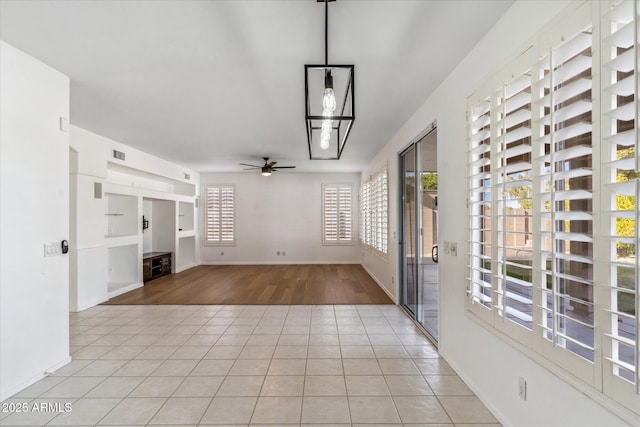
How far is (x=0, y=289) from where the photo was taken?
88.7 inches

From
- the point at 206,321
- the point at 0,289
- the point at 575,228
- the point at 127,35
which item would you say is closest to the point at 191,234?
the point at 206,321

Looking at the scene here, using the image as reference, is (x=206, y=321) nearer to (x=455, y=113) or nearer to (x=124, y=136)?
(x=124, y=136)

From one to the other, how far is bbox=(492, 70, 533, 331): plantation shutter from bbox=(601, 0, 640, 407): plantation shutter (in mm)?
453

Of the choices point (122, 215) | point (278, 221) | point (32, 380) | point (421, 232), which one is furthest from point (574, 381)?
point (278, 221)

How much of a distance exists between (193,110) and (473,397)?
4.06 m

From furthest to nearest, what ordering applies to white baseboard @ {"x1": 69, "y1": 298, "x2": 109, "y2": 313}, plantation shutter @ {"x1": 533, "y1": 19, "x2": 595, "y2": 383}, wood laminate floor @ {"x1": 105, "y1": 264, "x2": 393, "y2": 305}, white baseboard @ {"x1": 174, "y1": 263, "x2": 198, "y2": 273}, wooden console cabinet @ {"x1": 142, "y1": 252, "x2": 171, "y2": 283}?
white baseboard @ {"x1": 174, "y1": 263, "x2": 198, "y2": 273}
wooden console cabinet @ {"x1": 142, "y1": 252, "x2": 171, "y2": 283}
wood laminate floor @ {"x1": 105, "y1": 264, "x2": 393, "y2": 305}
white baseboard @ {"x1": 69, "y1": 298, "x2": 109, "y2": 313}
plantation shutter @ {"x1": 533, "y1": 19, "x2": 595, "y2": 383}

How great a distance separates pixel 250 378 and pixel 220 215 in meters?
6.65

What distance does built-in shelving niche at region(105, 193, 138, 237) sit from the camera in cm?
578

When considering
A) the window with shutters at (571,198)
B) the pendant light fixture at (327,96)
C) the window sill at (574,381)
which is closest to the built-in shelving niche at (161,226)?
the pendant light fixture at (327,96)

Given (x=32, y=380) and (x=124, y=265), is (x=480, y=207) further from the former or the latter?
(x=124, y=265)

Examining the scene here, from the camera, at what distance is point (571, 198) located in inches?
55.6

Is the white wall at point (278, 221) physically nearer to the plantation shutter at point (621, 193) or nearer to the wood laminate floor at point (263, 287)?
the wood laminate floor at point (263, 287)

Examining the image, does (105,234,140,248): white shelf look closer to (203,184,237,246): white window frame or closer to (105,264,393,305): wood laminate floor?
(105,264,393,305): wood laminate floor

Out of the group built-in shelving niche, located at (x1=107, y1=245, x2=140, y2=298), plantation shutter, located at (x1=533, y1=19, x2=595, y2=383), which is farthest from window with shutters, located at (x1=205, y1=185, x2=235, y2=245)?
plantation shutter, located at (x1=533, y1=19, x2=595, y2=383)
